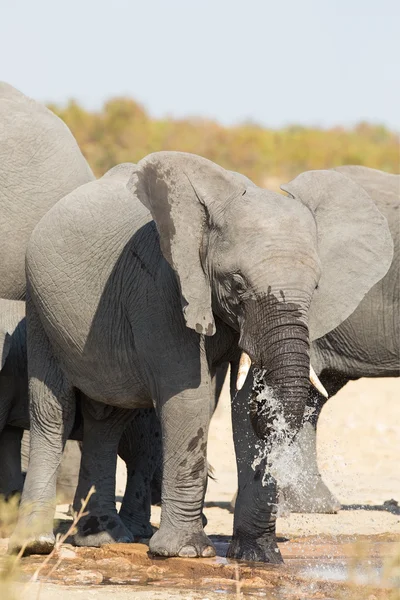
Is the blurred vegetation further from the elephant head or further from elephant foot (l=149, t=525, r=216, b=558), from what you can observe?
elephant foot (l=149, t=525, r=216, b=558)

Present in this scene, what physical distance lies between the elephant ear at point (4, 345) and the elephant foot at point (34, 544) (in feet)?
3.37

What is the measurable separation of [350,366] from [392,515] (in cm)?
89

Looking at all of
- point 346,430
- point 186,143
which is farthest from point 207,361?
point 186,143

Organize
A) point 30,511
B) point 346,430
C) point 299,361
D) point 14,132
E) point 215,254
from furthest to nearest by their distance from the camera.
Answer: point 346,430 → point 14,132 → point 30,511 → point 215,254 → point 299,361

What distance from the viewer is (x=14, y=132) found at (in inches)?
308

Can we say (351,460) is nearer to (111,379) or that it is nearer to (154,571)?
(111,379)

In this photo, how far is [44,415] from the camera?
662cm

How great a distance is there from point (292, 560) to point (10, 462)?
1.75 m

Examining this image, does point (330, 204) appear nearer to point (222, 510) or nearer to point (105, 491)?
point (105, 491)

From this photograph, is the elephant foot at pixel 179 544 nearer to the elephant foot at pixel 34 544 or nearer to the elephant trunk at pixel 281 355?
the elephant foot at pixel 34 544

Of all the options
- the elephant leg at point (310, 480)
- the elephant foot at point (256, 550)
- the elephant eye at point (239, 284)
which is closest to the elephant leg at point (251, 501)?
the elephant foot at point (256, 550)

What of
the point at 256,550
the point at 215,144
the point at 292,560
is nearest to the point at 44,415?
the point at 256,550

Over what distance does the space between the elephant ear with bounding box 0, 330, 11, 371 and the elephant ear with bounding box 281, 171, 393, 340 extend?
6.10ft

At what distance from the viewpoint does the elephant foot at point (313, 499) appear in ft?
26.2
